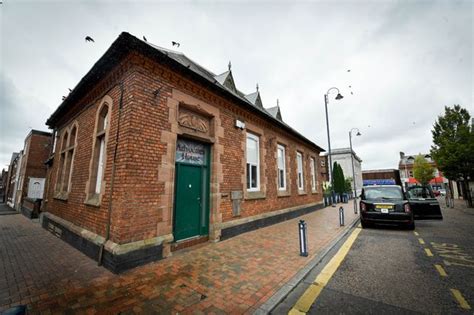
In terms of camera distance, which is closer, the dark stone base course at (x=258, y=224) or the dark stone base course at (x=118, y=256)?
the dark stone base course at (x=118, y=256)

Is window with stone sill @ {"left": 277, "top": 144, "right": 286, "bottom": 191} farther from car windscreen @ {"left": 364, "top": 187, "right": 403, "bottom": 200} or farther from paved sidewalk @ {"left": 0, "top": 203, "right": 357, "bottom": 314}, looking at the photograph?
paved sidewalk @ {"left": 0, "top": 203, "right": 357, "bottom": 314}

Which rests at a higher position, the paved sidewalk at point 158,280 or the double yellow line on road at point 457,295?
the double yellow line on road at point 457,295

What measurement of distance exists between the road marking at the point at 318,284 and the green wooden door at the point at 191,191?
3540mm

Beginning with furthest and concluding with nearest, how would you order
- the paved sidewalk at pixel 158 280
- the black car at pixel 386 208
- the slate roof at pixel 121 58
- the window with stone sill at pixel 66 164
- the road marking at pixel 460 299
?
the window with stone sill at pixel 66 164, the black car at pixel 386 208, the slate roof at pixel 121 58, the paved sidewalk at pixel 158 280, the road marking at pixel 460 299

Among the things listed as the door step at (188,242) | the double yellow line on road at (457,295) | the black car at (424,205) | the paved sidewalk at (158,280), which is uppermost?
the black car at (424,205)

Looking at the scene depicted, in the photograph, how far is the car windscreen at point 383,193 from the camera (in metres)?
8.16

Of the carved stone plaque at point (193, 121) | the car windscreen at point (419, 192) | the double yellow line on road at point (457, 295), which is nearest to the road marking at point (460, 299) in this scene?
the double yellow line on road at point (457, 295)

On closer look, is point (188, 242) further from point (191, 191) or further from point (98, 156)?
point (98, 156)

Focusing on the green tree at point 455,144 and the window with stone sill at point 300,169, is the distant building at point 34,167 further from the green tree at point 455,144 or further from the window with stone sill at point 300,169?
the green tree at point 455,144

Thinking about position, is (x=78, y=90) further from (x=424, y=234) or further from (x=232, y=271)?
(x=424, y=234)

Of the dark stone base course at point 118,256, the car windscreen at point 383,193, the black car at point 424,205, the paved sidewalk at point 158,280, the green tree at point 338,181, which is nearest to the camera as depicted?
the paved sidewalk at point 158,280

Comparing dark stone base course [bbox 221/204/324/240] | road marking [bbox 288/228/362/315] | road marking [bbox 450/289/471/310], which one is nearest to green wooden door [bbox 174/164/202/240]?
dark stone base course [bbox 221/204/324/240]

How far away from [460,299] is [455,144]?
A: 64.2 feet

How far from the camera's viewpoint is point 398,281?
12.0 ft
